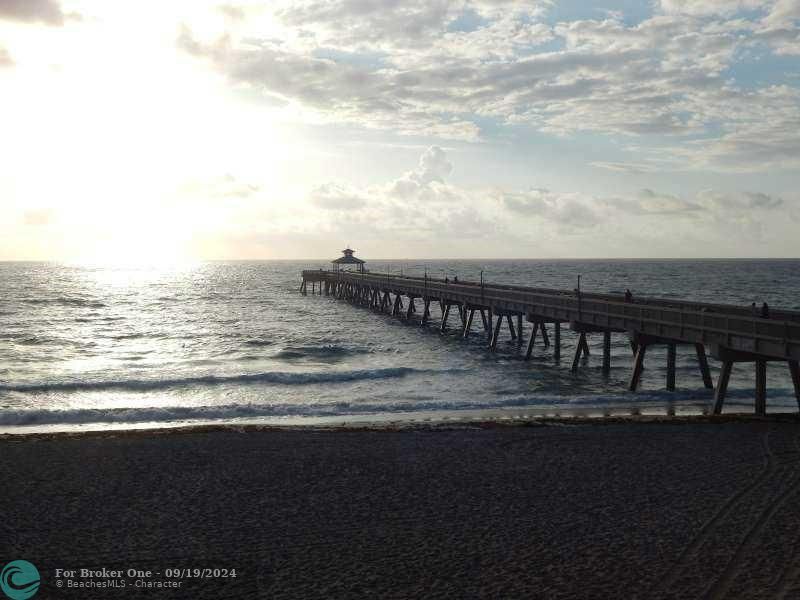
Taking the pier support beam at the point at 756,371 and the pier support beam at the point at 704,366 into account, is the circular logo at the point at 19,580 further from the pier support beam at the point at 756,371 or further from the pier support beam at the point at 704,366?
the pier support beam at the point at 704,366

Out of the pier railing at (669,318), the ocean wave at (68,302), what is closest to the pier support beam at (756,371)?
the pier railing at (669,318)

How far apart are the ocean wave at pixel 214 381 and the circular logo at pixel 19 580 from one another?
17.3 metres

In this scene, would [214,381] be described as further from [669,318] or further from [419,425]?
[669,318]

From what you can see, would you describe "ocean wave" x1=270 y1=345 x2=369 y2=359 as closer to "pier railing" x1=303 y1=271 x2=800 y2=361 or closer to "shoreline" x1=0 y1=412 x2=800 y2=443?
"pier railing" x1=303 y1=271 x2=800 y2=361

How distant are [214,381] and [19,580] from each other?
1887cm

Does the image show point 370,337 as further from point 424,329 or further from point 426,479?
point 426,479

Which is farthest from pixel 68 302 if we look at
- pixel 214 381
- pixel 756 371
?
pixel 756 371

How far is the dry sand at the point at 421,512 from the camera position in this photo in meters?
8.79

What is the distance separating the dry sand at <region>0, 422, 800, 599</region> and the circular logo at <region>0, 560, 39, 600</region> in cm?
19

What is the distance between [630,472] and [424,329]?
3432 cm

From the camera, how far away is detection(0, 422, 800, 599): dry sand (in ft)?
28.8

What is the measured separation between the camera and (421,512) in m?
11.2

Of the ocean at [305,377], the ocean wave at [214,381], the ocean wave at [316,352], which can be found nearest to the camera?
the ocean at [305,377]

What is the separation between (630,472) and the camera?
1348 cm
